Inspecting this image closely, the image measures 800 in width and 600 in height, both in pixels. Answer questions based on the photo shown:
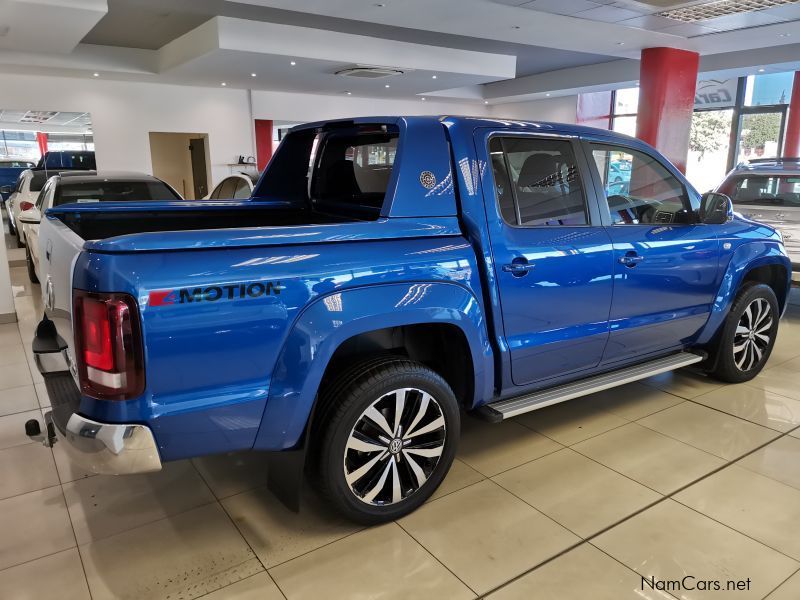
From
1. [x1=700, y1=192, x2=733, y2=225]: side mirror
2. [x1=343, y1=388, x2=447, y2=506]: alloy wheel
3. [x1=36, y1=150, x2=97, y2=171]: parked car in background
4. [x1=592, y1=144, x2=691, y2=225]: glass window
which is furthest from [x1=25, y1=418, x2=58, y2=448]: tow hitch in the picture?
[x1=36, y1=150, x2=97, y2=171]: parked car in background

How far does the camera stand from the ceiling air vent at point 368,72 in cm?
1135

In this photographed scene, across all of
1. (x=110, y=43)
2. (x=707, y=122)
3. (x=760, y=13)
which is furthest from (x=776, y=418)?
(x=707, y=122)

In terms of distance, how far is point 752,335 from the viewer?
400 centimetres

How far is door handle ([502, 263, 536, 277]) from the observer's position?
8.63 feet

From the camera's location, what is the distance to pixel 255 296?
1.96 meters

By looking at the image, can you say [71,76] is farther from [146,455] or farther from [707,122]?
[707,122]

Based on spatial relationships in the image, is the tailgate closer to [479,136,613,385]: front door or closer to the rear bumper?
the rear bumper

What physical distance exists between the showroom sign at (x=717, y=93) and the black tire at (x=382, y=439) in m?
15.8

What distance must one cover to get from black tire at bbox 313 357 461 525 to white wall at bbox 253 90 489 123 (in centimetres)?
1189

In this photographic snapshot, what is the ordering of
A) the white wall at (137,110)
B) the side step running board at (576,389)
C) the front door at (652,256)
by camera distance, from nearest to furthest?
the side step running board at (576,389) → the front door at (652,256) → the white wall at (137,110)

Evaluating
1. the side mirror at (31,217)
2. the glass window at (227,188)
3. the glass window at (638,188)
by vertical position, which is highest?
the glass window at (638,188)

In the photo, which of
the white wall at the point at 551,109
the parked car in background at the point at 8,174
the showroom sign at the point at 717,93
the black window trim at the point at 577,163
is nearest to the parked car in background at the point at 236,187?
the parked car in background at the point at 8,174

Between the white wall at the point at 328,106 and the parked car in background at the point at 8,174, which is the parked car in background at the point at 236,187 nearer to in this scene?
the parked car in background at the point at 8,174

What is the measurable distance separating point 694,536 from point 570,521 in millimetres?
491
